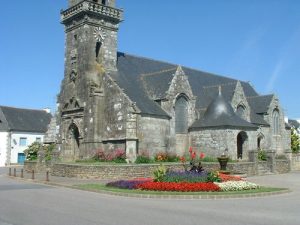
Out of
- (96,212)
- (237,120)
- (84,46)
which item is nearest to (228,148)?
(237,120)

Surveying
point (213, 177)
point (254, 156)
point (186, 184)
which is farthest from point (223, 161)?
point (186, 184)

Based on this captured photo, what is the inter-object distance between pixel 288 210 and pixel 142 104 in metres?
20.4

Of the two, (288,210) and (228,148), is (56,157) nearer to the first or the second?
(228,148)

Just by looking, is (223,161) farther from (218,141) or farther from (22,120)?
(22,120)

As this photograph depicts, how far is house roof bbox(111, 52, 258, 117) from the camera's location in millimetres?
32906

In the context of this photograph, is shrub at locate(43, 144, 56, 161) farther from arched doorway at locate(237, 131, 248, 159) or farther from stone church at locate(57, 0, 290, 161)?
arched doorway at locate(237, 131, 248, 159)

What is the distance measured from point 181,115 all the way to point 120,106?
6992mm

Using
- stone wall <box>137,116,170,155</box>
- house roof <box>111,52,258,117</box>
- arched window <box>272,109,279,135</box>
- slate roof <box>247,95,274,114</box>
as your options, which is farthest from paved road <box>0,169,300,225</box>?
arched window <box>272,109,279,135</box>

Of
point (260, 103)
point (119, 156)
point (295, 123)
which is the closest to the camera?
point (119, 156)

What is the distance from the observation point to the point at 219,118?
1368 inches

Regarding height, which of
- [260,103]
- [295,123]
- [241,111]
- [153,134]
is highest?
[295,123]

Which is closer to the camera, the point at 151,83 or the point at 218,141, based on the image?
the point at 218,141

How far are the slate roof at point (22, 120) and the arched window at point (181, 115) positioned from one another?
90.2 ft

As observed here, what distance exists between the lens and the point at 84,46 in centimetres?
3331
